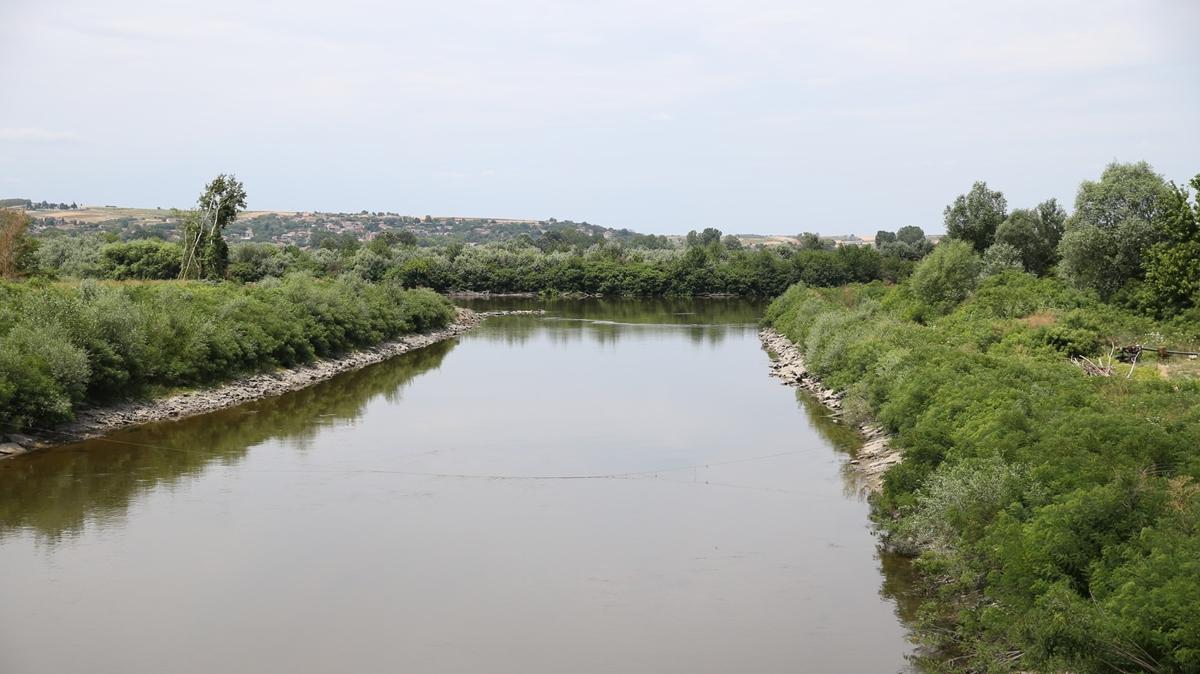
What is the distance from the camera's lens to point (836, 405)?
34.9 metres

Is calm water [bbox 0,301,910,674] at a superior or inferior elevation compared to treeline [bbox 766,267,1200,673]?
inferior

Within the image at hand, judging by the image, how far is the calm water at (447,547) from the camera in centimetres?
1516

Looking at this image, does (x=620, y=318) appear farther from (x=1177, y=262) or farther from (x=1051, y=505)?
(x=1051, y=505)

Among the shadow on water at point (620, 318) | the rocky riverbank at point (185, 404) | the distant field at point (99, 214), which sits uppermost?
the distant field at point (99, 214)

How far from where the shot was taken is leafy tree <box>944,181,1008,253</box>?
200ft

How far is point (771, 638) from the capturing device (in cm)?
1555

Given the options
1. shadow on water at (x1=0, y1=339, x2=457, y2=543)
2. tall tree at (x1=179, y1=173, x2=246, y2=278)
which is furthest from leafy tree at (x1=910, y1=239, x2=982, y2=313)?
tall tree at (x1=179, y1=173, x2=246, y2=278)

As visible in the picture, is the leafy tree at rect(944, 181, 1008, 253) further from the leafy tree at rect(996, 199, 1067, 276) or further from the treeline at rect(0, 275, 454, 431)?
the treeline at rect(0, 275, 454, 431)

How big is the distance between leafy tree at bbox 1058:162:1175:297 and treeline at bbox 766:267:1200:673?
721cm

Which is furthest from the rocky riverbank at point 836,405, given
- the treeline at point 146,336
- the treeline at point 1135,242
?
the treeline at point 146,336

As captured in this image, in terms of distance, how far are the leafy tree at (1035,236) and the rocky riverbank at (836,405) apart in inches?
538

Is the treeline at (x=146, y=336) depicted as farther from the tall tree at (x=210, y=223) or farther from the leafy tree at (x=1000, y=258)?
the leafy tree at (x=1000, y=258)

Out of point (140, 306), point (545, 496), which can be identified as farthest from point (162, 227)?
point (545, 496)

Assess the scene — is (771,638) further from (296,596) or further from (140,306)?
(140,306)
